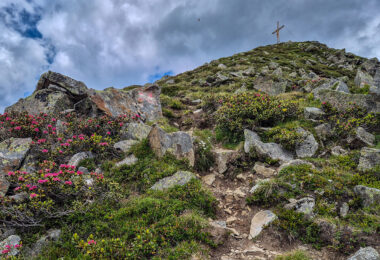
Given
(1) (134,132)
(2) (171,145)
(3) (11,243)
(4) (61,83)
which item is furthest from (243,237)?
(4) (61,83)

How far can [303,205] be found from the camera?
579cm

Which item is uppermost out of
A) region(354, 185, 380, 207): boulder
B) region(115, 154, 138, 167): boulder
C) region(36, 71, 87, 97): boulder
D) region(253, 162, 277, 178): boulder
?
region(36, 71, 87, 97): boulder

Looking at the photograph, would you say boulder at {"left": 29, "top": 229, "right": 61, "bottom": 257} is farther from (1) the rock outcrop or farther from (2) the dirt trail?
(1) the rock outcrop

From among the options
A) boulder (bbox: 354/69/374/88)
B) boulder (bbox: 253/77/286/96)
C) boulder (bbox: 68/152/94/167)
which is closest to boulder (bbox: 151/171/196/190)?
boulder (bbox: 68/152/94/167)

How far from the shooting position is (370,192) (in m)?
5.56

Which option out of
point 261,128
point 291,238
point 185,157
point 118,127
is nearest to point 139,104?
point 118,127

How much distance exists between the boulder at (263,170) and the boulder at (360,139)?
4030 millimetres

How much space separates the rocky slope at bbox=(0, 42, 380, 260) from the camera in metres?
4.96

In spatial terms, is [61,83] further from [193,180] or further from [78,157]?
[193,180]

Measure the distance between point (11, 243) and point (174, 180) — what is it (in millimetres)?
4801

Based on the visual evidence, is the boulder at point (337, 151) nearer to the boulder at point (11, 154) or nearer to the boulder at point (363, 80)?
the boulder at point (363, 80)

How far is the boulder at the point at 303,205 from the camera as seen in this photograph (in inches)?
220

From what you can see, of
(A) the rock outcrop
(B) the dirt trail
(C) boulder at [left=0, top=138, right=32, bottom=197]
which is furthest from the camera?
(A) the rock outcrop

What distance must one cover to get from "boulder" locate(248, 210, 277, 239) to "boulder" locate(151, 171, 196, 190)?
2650mm
